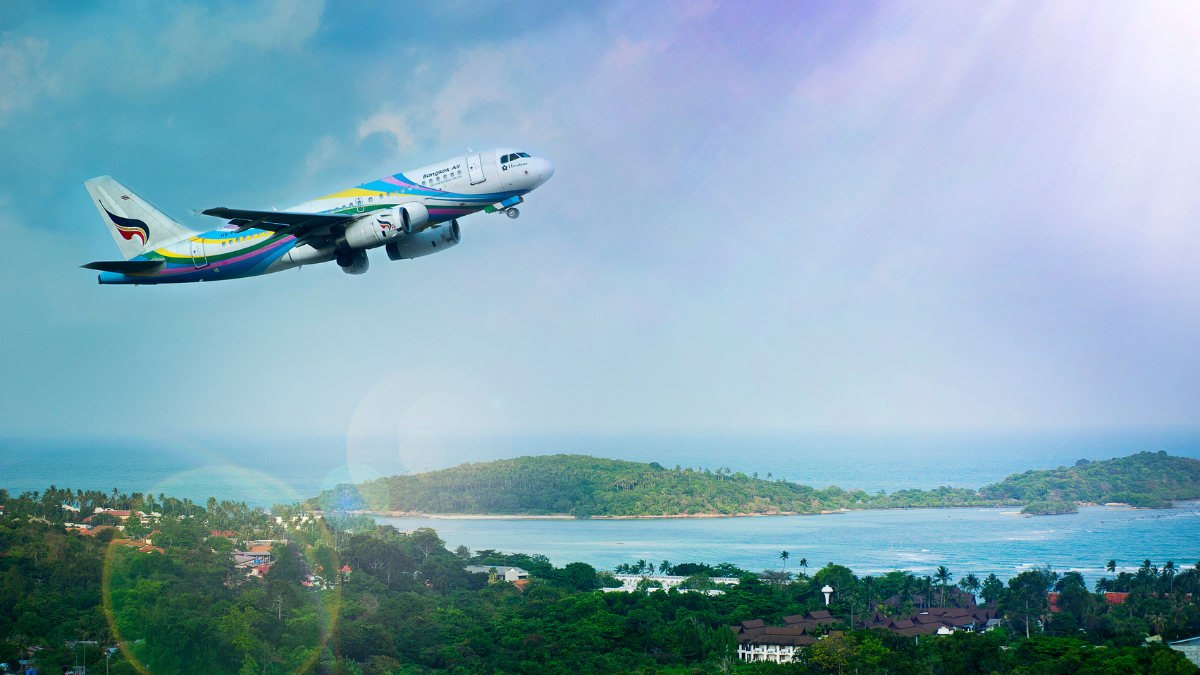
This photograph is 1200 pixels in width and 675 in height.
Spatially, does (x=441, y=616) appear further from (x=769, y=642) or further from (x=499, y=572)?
(x=499, y=572)

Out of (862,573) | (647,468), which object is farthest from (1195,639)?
(647,468)

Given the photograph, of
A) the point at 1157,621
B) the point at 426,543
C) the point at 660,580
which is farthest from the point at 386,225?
the point at 1157,621

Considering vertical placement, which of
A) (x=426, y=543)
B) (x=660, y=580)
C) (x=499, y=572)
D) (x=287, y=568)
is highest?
(x=426, y=543)

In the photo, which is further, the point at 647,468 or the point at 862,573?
the point at 647,468

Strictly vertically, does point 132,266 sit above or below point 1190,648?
above

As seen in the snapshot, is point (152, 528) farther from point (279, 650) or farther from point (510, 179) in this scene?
point (510, 179)

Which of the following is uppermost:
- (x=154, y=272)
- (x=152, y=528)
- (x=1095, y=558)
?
(x=154, y=272)
